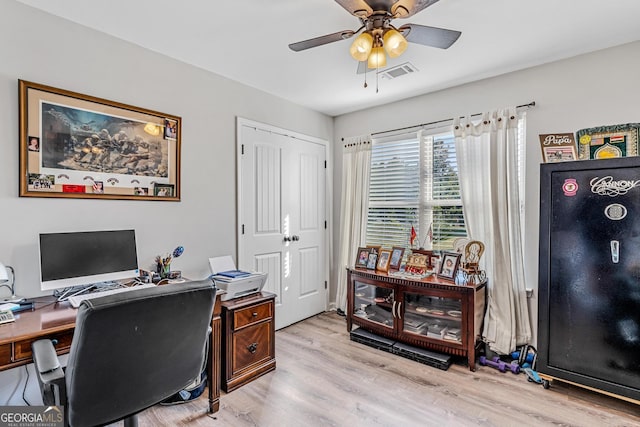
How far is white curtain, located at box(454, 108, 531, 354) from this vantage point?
8.68 ft

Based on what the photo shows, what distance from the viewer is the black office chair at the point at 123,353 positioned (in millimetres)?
1157

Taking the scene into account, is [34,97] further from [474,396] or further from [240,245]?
[474,396]

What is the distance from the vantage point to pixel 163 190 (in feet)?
8.07

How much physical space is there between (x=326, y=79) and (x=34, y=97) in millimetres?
2066

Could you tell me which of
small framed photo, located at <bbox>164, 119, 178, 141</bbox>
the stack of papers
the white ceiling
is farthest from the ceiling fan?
the stack of papers

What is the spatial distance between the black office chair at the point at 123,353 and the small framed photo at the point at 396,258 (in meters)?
2.06

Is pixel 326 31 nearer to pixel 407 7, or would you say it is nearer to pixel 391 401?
pixel 407 7

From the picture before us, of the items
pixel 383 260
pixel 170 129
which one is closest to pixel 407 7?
pixel 170 129

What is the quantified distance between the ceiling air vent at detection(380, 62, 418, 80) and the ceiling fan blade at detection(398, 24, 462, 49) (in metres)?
0.87

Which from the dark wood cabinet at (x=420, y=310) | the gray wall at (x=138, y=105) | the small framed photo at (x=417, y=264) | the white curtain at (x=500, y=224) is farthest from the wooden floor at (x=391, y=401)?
the gray wall at (x=138, y=105)

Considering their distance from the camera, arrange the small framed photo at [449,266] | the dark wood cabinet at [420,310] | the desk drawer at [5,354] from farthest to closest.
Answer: the small framed photo at [449,266] → the dark wood cabinet at [420,310] → the desk drawer at [5,354]

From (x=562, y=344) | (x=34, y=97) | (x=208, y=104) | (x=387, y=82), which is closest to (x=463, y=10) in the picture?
(x=387, y=82)

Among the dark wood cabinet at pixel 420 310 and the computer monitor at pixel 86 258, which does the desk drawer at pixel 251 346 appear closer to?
the computer monitor at pixel 86 258

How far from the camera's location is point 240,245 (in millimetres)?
3004
